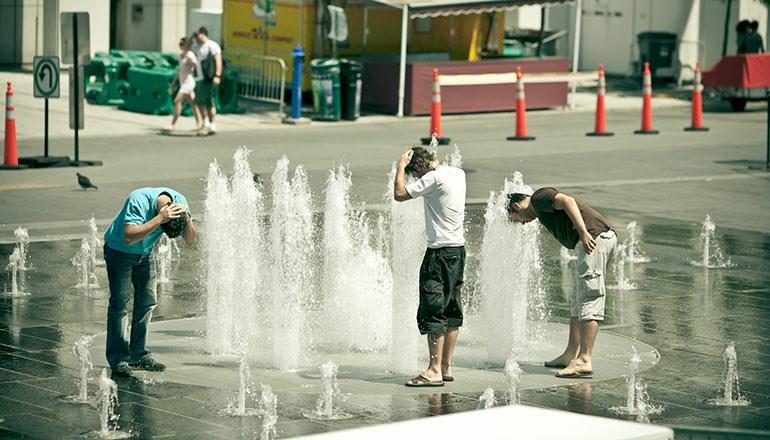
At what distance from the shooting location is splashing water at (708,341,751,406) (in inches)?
408

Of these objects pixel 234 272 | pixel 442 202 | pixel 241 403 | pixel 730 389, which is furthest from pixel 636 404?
pixel 234 272

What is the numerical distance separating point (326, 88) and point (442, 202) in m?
17.9

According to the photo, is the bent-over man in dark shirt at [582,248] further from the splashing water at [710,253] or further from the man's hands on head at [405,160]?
the splashing water at [710,253]

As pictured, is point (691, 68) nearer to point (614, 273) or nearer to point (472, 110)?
point (472, 110)

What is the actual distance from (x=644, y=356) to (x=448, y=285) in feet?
6.00

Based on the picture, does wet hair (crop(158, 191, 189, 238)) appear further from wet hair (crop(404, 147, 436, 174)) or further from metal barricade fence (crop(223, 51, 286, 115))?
metal barricade fence (crop(223, 51, 286, 115))

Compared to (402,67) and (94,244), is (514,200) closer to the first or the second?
(94,244)

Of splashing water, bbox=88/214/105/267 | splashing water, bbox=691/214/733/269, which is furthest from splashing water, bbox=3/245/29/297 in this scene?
splashing water, bbox=691/214/733/269

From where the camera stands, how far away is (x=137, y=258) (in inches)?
430

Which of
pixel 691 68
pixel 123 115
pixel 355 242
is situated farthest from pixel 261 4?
pixel 355 242

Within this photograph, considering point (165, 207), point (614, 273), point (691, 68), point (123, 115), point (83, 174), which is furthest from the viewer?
Result: point (691, 68)

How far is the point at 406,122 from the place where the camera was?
2916 cm

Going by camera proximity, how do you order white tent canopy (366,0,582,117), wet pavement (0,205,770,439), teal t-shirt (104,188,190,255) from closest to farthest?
wet pavement (0,205,770,439) → teal t-shirt (104,188,190,255) → white tent canopy (366,0,582,117)

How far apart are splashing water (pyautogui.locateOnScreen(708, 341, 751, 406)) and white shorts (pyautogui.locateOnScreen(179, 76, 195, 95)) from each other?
53.5ft
